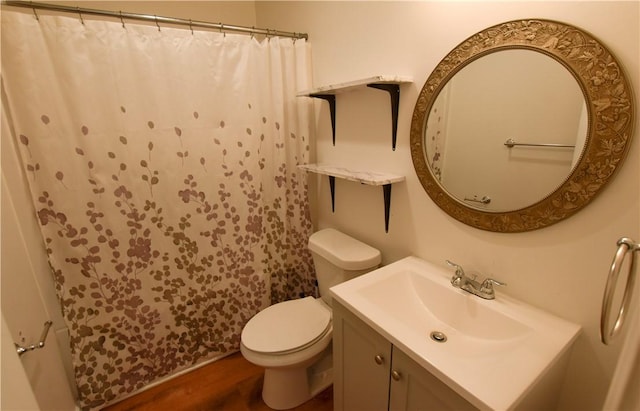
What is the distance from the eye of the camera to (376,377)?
3.49ft

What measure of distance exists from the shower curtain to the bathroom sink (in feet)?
3.00

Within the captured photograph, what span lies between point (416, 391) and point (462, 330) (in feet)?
1.02

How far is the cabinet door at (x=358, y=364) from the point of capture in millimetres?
1024

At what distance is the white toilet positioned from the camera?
1400 millimetres

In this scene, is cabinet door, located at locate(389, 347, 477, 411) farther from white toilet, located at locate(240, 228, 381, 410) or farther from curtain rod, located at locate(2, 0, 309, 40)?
curtain rod, located at locate(2, 0, 309, 40)

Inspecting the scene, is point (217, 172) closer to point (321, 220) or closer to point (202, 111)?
point (202, 111)

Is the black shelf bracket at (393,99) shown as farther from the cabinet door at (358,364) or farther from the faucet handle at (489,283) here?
the cabinet door at (358,364)

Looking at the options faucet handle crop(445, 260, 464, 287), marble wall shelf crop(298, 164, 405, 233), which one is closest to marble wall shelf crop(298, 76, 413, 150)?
marble wall shelf crop(298, 164, 405, 233)

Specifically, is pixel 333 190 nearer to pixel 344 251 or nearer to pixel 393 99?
pixel 344 251

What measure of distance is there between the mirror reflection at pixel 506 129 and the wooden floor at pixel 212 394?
1.41 m

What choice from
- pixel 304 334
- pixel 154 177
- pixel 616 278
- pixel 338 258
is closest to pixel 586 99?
pixel 616 278

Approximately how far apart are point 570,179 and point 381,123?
2.57 ft

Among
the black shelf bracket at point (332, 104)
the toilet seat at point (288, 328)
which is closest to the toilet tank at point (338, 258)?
the toilet seat at point (288, 328)

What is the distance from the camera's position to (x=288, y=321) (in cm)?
156
